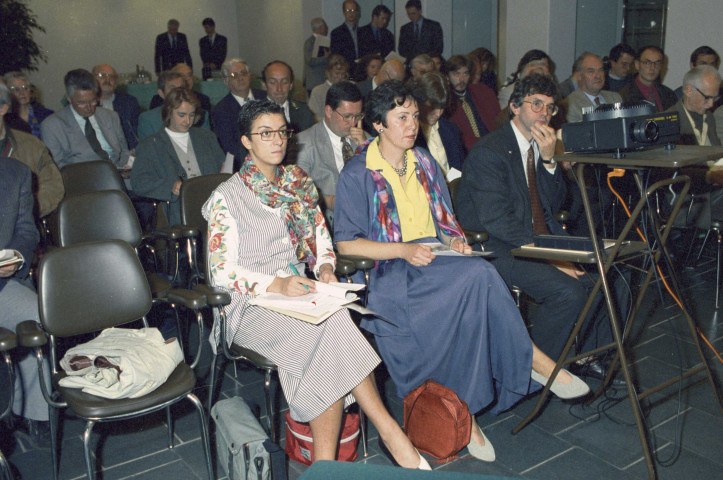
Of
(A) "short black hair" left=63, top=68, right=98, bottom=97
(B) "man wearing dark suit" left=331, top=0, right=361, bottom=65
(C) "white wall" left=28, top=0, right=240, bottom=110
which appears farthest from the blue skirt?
(C) "white wall" left=28, top=0, right=240, bottom=110

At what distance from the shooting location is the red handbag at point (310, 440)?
239 centimetres

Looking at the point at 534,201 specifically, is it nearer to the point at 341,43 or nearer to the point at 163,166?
the point at 163,166

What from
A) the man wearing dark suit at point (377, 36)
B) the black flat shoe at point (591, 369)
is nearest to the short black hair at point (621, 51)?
the man wearing dark suit at point (377, 36)

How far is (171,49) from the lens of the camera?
10.6 meters

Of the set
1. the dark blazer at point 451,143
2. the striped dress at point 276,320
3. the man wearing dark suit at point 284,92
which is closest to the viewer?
the striped dress at point 276,320

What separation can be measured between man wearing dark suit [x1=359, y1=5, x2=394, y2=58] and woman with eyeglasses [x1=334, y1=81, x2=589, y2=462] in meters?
5.34

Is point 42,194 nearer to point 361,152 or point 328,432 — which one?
point 361,152

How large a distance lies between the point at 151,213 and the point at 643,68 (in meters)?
4.55

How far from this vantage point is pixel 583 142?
226 cm

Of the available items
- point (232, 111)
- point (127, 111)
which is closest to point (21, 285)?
point (232, 111)

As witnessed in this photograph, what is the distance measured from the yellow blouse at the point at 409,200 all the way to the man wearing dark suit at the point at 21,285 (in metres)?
1.51

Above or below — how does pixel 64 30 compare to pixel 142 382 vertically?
above

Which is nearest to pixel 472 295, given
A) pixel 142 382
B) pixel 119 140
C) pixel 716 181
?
pixel 142 382

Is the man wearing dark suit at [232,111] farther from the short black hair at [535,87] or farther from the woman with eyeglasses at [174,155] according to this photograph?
the short black hair at [535,87]
